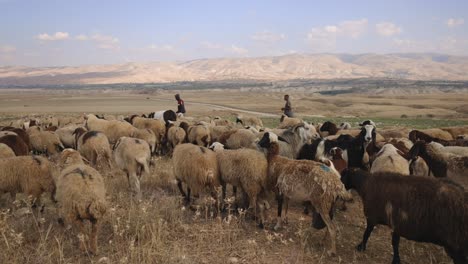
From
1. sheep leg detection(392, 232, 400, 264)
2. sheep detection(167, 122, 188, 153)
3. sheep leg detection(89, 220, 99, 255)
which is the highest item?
sheep detection(167, 122, 188, 153)

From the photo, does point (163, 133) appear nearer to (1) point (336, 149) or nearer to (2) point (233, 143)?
(2) point (233, 143)

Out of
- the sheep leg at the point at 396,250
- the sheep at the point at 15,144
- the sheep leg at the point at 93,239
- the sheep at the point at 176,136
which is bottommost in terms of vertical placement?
the sheep leg at the point at 396,250

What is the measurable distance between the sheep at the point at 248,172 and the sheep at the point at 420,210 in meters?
1.92

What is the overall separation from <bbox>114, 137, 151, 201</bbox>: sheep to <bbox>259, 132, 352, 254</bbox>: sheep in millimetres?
3399

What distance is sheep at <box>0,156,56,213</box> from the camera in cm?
707

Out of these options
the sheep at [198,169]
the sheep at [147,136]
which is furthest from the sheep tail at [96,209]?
the sheep at [147,136]

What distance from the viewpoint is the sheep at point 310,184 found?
6.20 m

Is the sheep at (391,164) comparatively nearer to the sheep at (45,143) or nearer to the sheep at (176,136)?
the sheep at (176,136)

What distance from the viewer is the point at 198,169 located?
25.5 feet

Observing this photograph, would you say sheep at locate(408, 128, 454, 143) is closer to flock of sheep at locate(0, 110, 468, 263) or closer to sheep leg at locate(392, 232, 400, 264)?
flock of sheep at locate(0, 110, 468, 263)

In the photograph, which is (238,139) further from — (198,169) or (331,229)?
(331,229)

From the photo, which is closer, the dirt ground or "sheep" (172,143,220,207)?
the dirt ground

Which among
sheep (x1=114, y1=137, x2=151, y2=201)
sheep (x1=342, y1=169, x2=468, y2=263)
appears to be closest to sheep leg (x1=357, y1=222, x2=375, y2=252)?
sheep (x1=342, y1=169, x2=468, y2=263)

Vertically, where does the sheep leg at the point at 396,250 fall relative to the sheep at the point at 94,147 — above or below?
below
